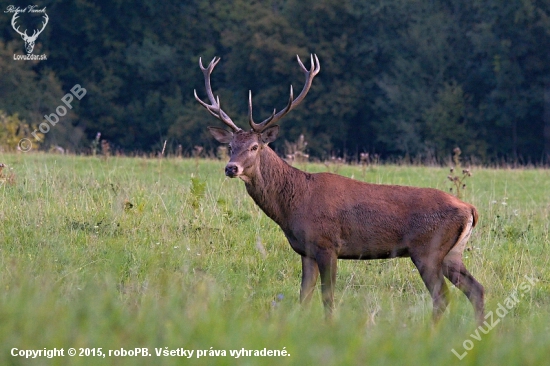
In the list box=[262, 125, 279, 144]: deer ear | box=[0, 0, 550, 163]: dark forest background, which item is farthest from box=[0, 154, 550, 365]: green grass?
box=[0, 0, 550, 163]: dark forest background

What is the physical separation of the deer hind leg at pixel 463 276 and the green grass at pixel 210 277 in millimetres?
131

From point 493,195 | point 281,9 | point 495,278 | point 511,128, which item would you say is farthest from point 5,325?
point 281,9

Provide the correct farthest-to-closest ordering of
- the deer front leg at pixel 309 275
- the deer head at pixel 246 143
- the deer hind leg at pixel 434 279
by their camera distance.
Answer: the deer head at pixel 246 143
the deer front leg at pixel 309 275
the deer hind leg at pixel 434 279

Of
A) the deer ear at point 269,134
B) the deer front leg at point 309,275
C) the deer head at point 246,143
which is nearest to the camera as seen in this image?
the deer front leg at point 309,275

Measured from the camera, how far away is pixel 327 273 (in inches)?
267

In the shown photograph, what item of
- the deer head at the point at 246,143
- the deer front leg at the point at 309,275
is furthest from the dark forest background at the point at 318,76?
the deer front leg at the point at 309,275

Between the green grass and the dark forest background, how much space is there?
62.0ft

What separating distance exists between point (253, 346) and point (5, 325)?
1.17m

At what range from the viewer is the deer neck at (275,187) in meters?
7.18

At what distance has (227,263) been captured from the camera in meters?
8.09

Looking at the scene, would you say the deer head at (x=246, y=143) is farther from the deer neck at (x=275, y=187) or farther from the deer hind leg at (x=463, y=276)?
the deer hind leg at (x=463, y=276)

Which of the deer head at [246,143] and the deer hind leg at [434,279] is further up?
the deer head at [246,143]

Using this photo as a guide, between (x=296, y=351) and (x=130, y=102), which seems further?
(x=130, y=102)

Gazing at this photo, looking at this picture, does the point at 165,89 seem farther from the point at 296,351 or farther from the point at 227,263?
the point at 296,351
